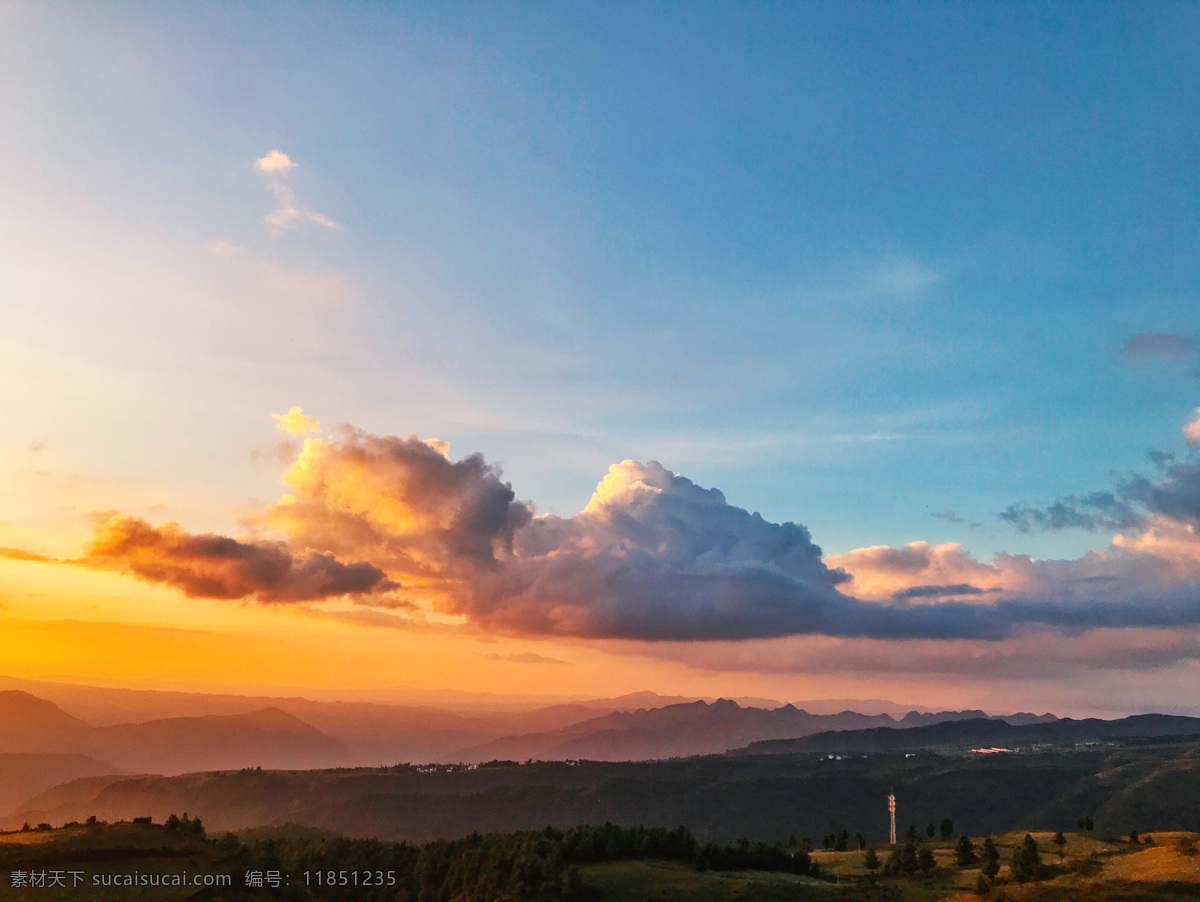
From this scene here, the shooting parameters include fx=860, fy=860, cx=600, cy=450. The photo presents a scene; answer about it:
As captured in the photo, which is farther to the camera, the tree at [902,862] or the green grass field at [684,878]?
the tree at [902,862]

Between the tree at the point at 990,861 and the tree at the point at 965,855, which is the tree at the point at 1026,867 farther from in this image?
the tree at the point at 965,855

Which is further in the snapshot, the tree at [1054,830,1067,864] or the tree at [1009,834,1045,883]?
the tree at [1054,830,1067,864]

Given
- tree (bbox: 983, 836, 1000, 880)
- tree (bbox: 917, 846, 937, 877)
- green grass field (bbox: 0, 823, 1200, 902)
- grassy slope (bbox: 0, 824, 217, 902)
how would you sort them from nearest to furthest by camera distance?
grassy slope (bbox: 0, 824, 217, 902)
green grass field (bbox: 0, 823, 1200, 902)
tree (bbox: 983, 836, 1000, 880)
tree (bbox: 917, 846, 937, 877)

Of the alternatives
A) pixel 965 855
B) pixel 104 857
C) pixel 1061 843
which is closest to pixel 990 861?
pixel 965 855

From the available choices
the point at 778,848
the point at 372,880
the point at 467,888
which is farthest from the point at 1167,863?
the point at 372,880

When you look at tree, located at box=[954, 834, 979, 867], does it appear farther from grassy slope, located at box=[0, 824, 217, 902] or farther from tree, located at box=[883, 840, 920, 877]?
grassy slope, located at box=[0, 824, 217, 902]

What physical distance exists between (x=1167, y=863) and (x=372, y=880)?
282 feet

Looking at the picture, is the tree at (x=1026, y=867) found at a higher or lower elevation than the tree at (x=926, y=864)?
higher

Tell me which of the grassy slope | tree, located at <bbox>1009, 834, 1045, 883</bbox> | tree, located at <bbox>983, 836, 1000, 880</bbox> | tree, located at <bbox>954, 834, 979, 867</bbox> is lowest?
tree, located at <bbox>954, 834, 979, 867</bbox>

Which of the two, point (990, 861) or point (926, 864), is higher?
point (990, 861)

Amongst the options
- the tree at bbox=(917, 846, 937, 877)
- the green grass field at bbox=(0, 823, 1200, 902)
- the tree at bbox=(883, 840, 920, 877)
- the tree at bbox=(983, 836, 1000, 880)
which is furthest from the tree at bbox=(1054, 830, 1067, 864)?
the tree at bbox=(883, 840, 920, 877)

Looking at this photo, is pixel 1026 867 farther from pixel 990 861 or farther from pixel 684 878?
pixel 684 878

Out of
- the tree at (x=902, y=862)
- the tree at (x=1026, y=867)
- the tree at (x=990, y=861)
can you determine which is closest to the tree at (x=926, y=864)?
the tree at (x=902, y=862)

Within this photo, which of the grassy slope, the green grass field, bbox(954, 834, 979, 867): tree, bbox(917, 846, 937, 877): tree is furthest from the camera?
bbox(954, 834, 979, 867): tree
